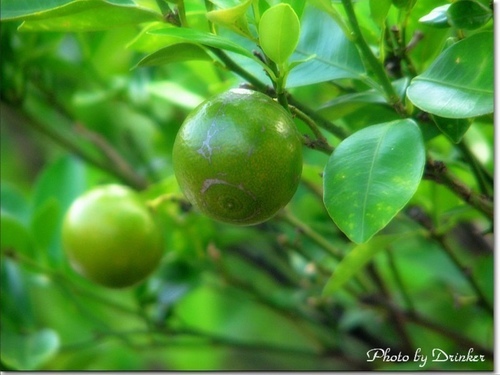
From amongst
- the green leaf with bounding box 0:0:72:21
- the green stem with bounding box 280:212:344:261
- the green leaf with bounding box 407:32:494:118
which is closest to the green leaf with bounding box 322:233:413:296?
the green stem with bounding box 280:212:344:261

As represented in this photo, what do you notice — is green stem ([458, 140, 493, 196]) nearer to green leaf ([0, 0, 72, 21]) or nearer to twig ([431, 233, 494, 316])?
twig ([431, 233, 494, 316])

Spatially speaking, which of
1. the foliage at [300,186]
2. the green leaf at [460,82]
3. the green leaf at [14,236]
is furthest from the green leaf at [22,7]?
the green leaf at [14,236]

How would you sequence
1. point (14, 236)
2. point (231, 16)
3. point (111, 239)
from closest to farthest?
1. point (231, 16)
2. point (111, 239)
3. point (14, 236)

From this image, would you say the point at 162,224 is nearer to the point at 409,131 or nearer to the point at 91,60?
the point at 91,60

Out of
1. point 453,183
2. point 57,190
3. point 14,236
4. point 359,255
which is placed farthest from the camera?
point 57,190

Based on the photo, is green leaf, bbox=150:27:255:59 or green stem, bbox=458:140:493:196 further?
green stem, bbox=458:140:493:196

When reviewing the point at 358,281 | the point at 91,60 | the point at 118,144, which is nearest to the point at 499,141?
the point at 358,281

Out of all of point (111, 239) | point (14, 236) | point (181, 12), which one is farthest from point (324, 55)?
point (14, 236)

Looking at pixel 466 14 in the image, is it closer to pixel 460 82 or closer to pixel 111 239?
pixel 460 82
